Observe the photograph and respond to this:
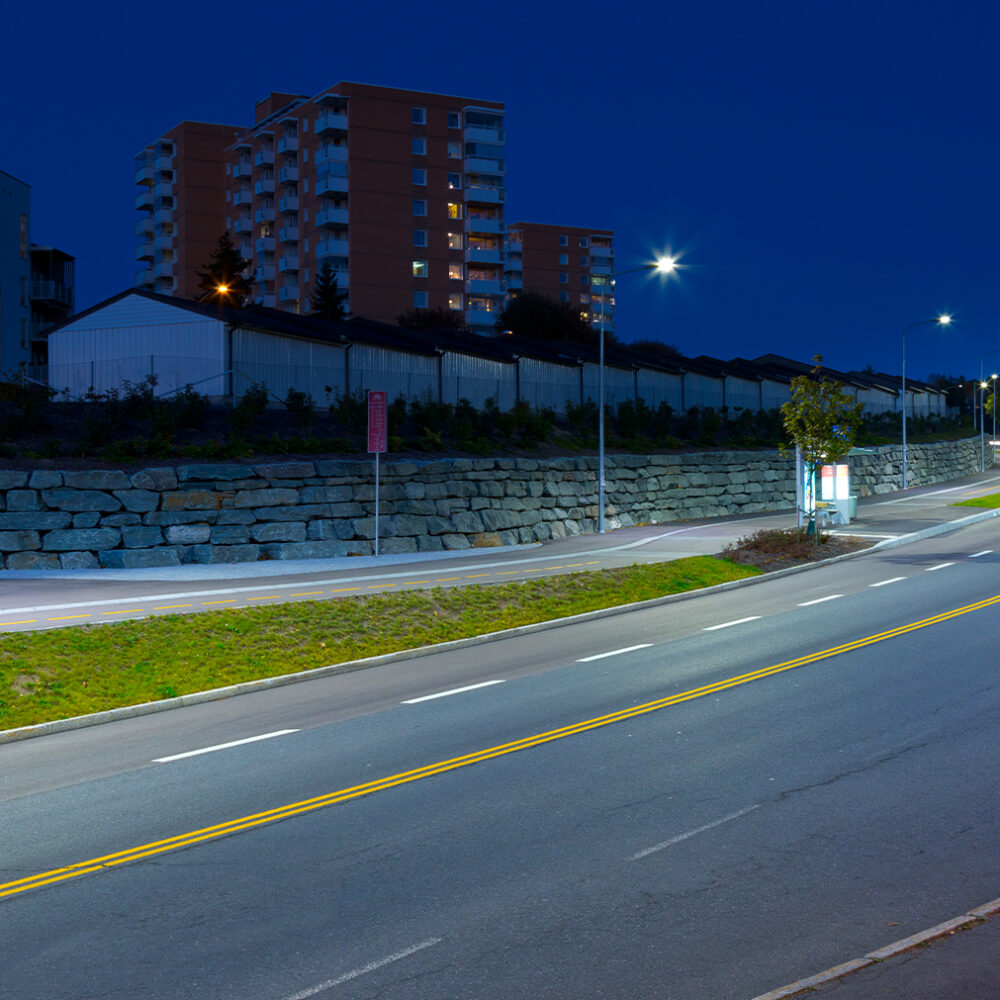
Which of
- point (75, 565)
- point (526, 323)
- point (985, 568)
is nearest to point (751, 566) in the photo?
point (985, 568)

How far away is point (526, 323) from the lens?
3123 inches

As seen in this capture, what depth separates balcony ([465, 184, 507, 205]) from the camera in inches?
3617

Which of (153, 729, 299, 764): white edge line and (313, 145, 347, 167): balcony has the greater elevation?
(313, 145, 347, 167): balcony

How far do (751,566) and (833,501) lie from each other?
1048 cm

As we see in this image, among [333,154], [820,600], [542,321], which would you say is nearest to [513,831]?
[820,600]

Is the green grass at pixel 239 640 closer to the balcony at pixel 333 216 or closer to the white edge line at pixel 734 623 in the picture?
the white edge line at pixel 734 623

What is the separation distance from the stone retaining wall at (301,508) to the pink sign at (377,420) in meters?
1.59

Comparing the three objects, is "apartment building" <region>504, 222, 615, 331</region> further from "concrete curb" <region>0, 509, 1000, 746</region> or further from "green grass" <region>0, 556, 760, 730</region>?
"green grass" <region>0, 556, 760, 730</region>

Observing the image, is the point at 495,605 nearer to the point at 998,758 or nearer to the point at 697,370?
the point at 998,758

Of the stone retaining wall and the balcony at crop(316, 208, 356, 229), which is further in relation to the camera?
the balcony at crop(316, 208, 356, 229)

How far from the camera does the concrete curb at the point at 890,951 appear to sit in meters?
5.32

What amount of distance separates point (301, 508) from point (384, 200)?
66.7m

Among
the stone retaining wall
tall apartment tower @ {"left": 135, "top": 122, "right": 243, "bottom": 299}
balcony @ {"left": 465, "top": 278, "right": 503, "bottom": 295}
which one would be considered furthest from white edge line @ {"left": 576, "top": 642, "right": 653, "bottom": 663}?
tall apartment tower @ {"left": 135, "top": 122, "right": 243, "bottom": 299}

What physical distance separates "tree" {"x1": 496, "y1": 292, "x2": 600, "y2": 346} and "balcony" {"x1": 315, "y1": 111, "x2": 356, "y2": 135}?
68.3 ft
